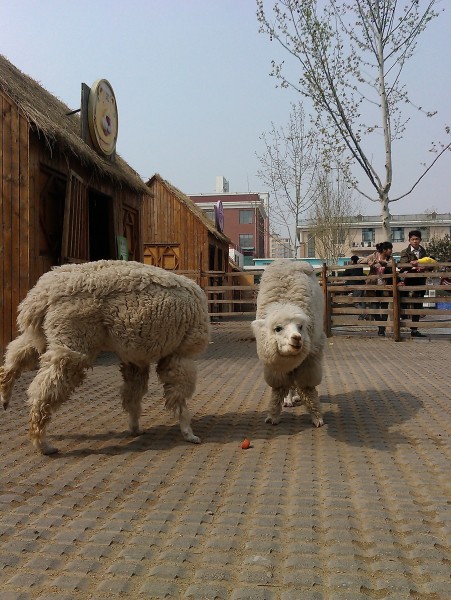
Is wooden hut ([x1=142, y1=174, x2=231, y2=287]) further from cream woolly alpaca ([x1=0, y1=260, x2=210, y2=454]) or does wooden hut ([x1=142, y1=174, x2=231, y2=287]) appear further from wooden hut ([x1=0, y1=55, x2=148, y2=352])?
cream woolly alpaca ([x1=0, y1=260, x2=210, y2=454])

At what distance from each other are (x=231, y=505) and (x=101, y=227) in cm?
1059

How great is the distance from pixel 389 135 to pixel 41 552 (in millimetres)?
17495

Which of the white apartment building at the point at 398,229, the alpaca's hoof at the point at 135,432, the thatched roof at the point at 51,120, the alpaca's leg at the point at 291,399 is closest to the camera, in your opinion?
the alpaca's hoof at the point at 135,432

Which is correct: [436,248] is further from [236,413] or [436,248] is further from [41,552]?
[41,552]

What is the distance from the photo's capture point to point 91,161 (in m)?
10.6

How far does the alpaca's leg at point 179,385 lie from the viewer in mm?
4992

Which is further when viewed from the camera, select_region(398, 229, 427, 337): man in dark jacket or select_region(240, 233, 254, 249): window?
select_region(240, 233, 254, 249): window

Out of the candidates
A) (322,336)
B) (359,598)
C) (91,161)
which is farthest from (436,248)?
(359,598)

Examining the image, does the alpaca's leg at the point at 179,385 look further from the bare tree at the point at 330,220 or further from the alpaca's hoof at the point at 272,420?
the bare tree at the point at 330,220

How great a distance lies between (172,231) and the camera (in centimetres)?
2353

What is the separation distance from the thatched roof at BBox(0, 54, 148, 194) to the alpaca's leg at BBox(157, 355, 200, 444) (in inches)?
214

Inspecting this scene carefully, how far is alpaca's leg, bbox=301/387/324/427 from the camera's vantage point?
5574mm

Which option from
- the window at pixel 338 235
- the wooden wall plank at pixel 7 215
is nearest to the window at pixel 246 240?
the window at pixel 338 235

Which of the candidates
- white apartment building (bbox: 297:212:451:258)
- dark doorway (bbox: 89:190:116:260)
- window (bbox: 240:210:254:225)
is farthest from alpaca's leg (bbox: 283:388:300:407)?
window (bbox: 240:210:254:225)
